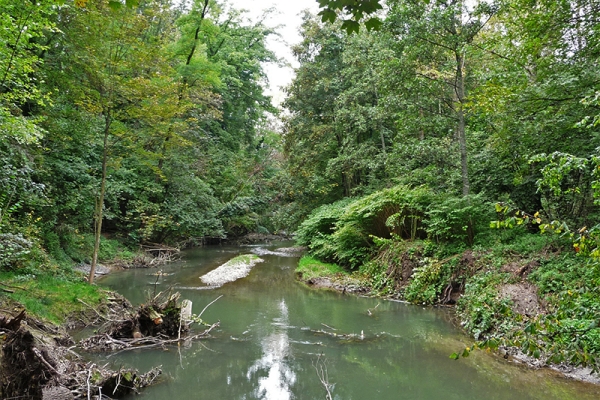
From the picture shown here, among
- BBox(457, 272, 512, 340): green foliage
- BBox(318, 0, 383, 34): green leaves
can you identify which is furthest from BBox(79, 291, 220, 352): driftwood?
BBox(318, 0, 383, 34): green leaves

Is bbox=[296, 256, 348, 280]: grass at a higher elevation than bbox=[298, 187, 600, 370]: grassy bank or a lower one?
lower

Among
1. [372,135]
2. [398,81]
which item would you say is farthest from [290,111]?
[398,81]

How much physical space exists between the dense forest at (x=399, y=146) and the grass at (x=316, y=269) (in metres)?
0.47

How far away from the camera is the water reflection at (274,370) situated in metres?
5.44

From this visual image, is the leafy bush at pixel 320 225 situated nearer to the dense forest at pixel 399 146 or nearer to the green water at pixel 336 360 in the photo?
the dense forest at pixel 399 146

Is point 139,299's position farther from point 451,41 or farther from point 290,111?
point 290,111

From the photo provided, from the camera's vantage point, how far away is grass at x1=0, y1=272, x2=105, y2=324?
6.83 meters

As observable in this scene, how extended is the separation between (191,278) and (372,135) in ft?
36.3

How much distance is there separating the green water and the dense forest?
795mm

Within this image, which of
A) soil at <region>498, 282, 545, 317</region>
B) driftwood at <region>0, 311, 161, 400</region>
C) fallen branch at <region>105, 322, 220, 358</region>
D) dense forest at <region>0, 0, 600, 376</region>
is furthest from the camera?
soil at <region>498, 282, 545, 317</region>

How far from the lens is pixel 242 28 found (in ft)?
95.5

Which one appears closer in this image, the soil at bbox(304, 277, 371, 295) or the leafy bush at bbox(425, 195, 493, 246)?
the leafy bush at bbox(425, 195, 493, 246)

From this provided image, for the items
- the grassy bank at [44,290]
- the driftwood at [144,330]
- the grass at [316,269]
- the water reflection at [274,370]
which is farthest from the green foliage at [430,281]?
the grassy bank at [44,290]

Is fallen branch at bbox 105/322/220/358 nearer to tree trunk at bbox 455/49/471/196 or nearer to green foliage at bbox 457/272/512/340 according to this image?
green foliage at bbox 457/272/512/340
